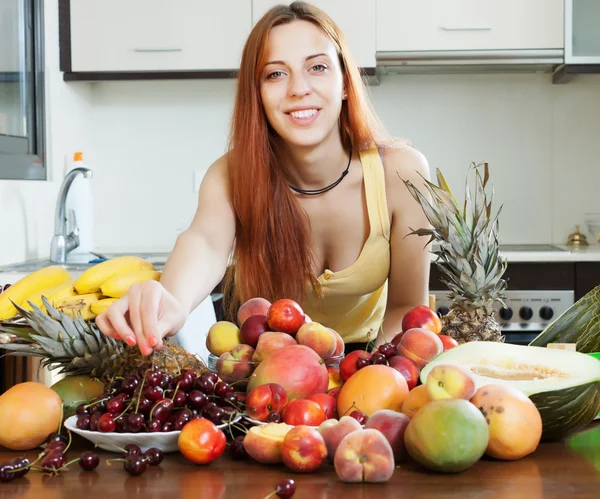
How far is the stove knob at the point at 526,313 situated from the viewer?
287 centimetres

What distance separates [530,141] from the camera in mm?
3406

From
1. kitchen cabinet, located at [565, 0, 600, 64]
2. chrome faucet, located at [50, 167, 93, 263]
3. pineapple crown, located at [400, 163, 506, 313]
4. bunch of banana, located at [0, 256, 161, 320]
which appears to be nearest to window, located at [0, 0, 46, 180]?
chrome faucet, located at [50, 167, 93, 263]

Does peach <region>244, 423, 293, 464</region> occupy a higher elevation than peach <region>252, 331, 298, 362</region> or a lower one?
lower

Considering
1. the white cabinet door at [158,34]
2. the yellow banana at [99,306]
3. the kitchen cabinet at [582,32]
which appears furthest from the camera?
the white cabinet door at [158,34]

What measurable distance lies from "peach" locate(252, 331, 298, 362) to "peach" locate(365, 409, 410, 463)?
0.62 feet

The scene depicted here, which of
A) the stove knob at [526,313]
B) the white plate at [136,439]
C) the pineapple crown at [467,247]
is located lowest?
the stove knob at [526,313]

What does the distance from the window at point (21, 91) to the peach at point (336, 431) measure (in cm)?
209

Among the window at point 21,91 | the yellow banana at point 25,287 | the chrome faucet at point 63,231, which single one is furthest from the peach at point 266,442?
the chrome faucet at point 63,231

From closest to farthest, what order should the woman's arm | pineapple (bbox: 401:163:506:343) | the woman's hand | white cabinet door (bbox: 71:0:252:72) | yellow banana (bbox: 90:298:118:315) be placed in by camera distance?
the woman's hand → pineapple (bbox: 401:163:506:343) → yellow banana (bbox: 90:298:118:315) → the woman's arm → white cabinet door (bbox: 71:0:252:72)

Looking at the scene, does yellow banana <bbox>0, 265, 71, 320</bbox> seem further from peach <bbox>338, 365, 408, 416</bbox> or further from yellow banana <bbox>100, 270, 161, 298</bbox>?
peach <bbox>338, 365, 408, 416</bbox>

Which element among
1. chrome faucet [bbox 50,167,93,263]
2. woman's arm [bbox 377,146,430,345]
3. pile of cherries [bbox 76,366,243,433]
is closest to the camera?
pile of cherries [bbox 76,366,243,433]

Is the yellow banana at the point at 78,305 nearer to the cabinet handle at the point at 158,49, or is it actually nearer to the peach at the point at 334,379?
the peach at the point at 334,379

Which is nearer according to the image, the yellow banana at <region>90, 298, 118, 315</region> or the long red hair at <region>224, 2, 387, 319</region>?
the yellow banana at <region>90, 298, 118, 315</region>

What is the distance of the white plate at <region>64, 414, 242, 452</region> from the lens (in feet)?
2.70
